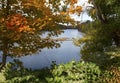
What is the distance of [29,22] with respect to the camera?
10.8 metres

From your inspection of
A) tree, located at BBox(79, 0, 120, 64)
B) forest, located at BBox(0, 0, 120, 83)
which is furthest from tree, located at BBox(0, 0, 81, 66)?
tree, located at BBox(79, 0, 120, 64)

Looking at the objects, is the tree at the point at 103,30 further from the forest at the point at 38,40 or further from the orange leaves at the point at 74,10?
the orange leaves at the point at 74,10

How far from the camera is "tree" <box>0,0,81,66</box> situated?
1048 centimetres

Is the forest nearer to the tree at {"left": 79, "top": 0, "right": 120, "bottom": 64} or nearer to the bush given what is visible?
the bush

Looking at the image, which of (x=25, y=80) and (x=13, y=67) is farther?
(x=13, y=67)

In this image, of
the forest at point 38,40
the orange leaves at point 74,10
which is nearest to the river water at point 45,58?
the forest at point 38,40

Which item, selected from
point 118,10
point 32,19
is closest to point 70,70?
point 32,19

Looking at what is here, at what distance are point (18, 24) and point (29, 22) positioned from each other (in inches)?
28.6

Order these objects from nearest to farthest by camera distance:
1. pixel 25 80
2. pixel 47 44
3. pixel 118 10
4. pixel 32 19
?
pixel 25 80 < pixel 32 19 < pixel 47 44 < pixel 118 10

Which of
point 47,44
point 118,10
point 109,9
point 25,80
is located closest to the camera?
point 25,80

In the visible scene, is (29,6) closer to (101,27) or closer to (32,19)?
(32,19)

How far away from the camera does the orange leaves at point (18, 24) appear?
10.2m

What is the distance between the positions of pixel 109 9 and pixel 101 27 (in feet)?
4.80

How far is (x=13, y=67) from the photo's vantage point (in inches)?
456
